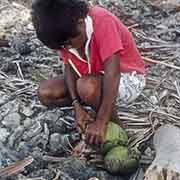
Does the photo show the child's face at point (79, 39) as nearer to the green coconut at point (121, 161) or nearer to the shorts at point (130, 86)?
the shorts at point (130, 86)

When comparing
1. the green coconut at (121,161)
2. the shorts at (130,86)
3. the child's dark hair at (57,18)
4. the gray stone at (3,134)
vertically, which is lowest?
the gray stone at (3,134)

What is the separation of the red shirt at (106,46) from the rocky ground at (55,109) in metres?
0.34

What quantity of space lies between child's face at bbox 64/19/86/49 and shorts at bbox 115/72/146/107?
413mm

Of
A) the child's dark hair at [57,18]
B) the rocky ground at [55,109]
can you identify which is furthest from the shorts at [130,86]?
the child's dark hair at [57,18]

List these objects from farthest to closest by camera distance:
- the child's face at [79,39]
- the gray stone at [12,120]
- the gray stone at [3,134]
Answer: the gray stone at [12,120] → the gray stone at [3,134] → the child's face at [79,39]

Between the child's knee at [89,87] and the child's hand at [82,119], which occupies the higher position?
the child's knee at [89,87]

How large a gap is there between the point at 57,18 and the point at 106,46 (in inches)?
12.7

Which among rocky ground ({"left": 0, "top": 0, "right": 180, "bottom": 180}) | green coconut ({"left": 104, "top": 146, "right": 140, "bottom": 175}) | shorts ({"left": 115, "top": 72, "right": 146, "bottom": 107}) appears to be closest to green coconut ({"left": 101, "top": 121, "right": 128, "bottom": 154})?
green coconut ({"left": 104, "top": 146, "right": 140, "bottom": 175})

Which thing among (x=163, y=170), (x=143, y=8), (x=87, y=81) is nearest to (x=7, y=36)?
(x=143, y=8)

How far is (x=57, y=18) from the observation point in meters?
3.13

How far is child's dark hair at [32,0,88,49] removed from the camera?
314 cm

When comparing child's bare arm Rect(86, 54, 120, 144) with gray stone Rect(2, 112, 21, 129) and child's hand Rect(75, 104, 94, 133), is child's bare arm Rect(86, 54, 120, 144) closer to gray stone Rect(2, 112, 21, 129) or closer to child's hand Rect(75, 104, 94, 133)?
child's hand Rect(75, 104, 94, 133)

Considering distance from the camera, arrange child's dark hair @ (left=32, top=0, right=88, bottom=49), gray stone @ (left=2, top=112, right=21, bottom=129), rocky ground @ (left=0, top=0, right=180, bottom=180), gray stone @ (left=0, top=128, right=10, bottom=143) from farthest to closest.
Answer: gray stone @ (left=2, top=112, right=21, bottom=129) < gray stone @ (left=0, top=128, right=10, bottom=143) < rocky ground @ (left=0, top=0, right=180, bottom=180) < child's dark hair @ (left=32, top=0, right=88, bottom=49)

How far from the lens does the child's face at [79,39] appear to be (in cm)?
324
